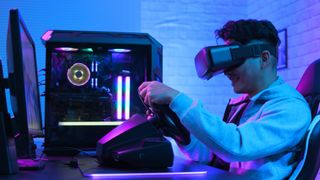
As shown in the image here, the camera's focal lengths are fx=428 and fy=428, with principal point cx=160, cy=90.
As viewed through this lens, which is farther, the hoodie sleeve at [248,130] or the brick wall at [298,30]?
the brick wall at [298,30]

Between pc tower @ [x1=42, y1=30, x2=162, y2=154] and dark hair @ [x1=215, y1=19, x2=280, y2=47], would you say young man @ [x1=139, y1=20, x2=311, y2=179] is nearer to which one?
dark hair @ [x1=215, y1=19, x2=280, y2=47]

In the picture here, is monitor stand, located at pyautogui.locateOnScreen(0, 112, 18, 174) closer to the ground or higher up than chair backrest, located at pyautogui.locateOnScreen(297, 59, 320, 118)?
closer to the ground

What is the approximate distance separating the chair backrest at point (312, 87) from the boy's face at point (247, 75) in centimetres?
18

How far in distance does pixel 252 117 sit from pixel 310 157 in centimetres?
19

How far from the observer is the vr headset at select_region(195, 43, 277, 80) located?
105 cm

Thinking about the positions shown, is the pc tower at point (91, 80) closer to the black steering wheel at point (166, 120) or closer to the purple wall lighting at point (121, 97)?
the purple wall lighting at point (121, 97)

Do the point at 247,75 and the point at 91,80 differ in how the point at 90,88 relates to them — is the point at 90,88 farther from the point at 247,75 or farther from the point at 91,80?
the point at 247,75

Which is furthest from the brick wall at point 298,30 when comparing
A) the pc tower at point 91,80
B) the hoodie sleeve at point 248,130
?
the hoodie sleeve at point 248,130

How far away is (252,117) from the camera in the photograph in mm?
1231

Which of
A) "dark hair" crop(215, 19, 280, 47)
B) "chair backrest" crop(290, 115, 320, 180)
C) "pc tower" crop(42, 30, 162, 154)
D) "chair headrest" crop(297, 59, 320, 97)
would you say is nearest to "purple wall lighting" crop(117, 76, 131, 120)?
"pc tower" crop(42, 30, 162, 154)

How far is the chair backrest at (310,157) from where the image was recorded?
115 centimetres

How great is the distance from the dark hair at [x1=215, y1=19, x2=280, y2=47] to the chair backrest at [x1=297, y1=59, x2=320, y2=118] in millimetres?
149

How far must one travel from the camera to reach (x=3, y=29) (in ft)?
8.83

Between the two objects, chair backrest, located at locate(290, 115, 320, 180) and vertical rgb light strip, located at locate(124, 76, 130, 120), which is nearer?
chair backrest, located at locate(290, 115, 320, 180)
